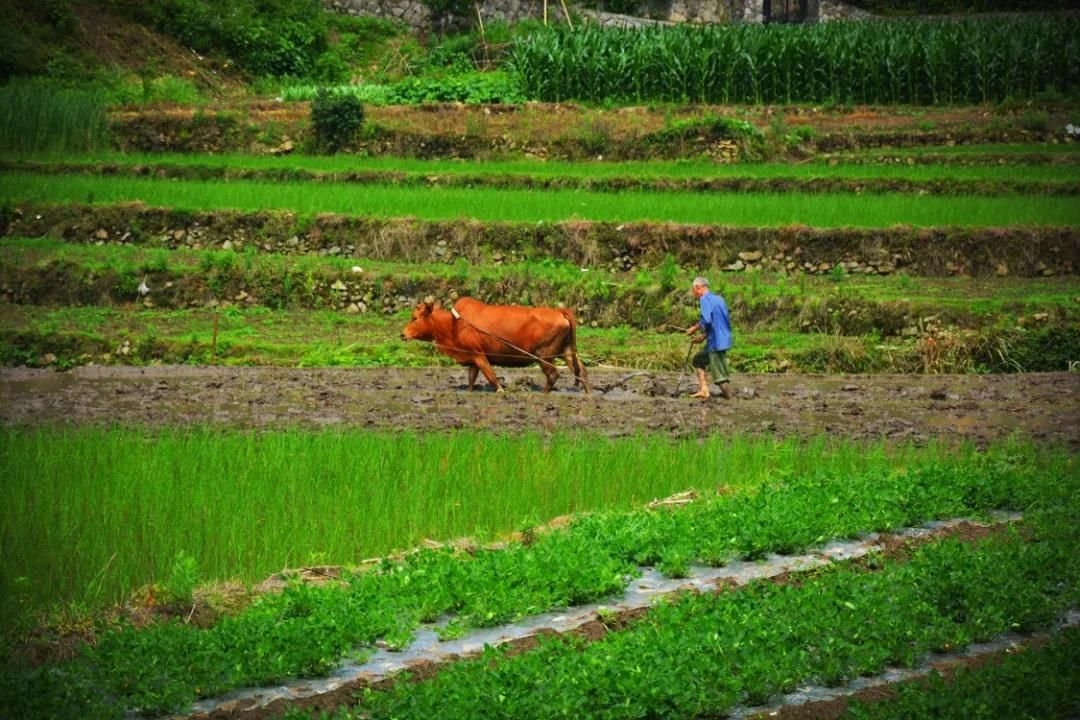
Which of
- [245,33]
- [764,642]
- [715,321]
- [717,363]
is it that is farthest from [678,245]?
[245,33]

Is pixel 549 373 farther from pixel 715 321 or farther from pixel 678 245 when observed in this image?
pixel 678 245

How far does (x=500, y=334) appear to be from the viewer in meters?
12.8

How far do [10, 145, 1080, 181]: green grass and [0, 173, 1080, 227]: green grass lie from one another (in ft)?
3.60

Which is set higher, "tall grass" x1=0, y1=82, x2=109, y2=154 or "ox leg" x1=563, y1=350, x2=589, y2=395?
"tall grass" x1=0, y1=82, x2=109, y2=154

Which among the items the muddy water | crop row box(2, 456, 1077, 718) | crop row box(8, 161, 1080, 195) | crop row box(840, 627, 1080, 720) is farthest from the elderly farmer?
crop row box(8, 161, 1080, 195)

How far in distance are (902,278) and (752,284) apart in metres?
1.94

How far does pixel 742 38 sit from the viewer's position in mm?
27609

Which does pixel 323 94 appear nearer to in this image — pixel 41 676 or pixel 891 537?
pixel 891 537

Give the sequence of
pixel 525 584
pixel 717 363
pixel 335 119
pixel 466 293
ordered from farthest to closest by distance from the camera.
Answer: pixel 335 119 < pixel 466 293 < pixel 717 363 < pixel 525 584

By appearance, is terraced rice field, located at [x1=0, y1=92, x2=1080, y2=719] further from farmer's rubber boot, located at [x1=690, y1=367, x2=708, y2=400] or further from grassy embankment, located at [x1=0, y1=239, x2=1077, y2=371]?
farmer's rubber boot, located at [x1=690, y1=367, x2=708, y2=400]

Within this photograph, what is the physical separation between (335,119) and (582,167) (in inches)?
154

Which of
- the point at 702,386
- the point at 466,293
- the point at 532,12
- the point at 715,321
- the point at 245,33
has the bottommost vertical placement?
the point at 466,293

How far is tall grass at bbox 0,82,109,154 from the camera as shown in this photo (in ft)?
72.8

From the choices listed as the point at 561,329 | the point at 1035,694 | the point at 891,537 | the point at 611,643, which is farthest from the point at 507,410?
the point at 1035,694
